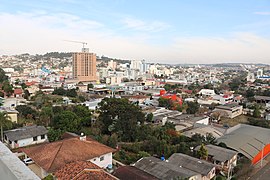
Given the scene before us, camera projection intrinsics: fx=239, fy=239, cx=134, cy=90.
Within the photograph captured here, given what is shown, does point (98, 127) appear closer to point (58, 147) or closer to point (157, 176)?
point (58, 147)

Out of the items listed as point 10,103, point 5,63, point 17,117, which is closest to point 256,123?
point 17,117

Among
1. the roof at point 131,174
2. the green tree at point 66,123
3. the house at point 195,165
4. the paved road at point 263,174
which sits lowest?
the paved road at point 263,174

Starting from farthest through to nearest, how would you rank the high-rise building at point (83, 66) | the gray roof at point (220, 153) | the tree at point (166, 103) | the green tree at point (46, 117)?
1. the high-rise building at point (83, 66)
2. the tree at point (166, 103)
3. the green tree at point (46, 117)
4. the gray roof at point (220, 153)

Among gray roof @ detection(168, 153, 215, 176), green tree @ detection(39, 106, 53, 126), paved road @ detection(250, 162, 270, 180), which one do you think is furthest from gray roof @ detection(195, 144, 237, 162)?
green tree @ detection(39, 106, 53, 126)

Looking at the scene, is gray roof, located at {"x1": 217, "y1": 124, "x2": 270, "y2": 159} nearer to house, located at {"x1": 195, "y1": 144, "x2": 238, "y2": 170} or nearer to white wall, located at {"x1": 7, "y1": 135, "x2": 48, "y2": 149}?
house, located at {"x1": 195, "y1": 144, "x2": 238, "y2": 170}

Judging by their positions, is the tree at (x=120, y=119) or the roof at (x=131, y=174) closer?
the roof at (x=131, y=174)

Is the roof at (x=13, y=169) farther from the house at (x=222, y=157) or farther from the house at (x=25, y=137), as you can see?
the house at (x=25, y=137)

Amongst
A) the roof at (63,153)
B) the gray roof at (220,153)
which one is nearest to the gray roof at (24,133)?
the roof at (63,153)
